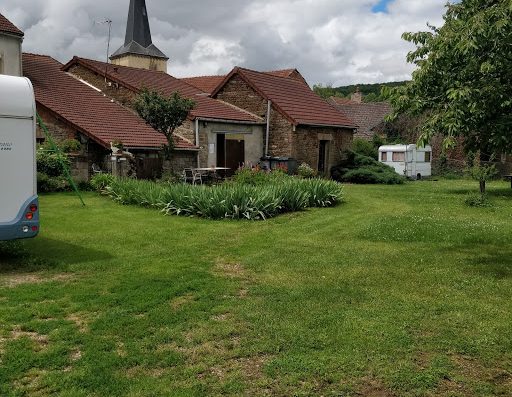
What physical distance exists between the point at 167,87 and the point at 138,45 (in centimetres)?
2780

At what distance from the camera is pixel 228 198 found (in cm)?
1456

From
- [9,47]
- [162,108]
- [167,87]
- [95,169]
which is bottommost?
[95,169]

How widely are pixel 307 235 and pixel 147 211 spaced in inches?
209

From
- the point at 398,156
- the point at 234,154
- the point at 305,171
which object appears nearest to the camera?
the point at 305,171

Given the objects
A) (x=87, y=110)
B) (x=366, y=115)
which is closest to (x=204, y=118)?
(x=87, y=110)

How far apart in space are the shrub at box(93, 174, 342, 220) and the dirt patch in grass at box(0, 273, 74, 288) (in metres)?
6.45

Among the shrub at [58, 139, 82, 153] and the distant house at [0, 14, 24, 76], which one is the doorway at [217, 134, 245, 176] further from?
the distant house at [0, 14, 24, 76]

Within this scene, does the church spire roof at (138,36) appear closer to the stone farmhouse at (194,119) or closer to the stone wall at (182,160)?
the stone farmhouse at (194,119)

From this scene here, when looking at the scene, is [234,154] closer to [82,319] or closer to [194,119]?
[194,119]

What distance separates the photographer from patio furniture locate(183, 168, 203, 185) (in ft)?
74.5

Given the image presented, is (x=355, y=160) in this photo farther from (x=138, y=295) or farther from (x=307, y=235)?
(x=138, y=295)

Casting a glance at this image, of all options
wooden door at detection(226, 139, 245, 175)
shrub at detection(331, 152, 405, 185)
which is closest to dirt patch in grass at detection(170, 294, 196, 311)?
wooden door at detection(226, 139, 245, 175)

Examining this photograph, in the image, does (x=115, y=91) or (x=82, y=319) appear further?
(x=115, y=91)

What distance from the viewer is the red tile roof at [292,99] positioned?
28406mm
